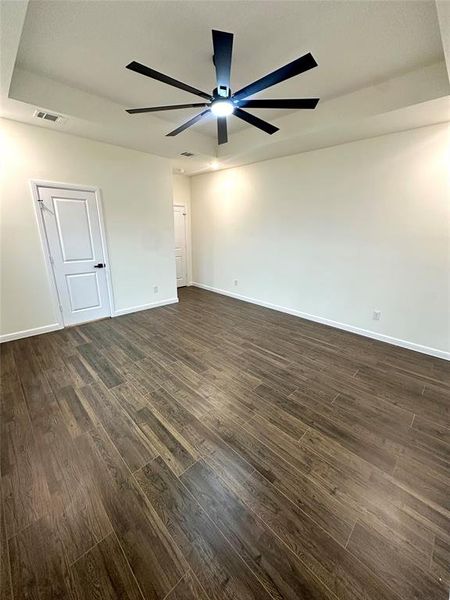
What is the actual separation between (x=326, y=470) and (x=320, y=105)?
387 centimetres

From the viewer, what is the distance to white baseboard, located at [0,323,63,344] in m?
Result: 3.45

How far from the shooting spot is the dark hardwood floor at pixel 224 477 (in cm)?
116

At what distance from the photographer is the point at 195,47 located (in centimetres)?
219

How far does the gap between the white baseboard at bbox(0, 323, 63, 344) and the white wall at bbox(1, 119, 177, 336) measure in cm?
5

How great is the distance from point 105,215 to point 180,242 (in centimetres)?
244

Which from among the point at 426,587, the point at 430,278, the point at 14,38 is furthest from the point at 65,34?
the point at 430,278

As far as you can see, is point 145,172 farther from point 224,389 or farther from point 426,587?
point 426,587

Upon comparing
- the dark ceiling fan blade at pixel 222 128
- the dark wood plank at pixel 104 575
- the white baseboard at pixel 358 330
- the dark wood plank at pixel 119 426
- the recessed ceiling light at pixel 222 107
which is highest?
the recessed ceiling light at pixel 222 107

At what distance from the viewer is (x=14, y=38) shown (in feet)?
5.82

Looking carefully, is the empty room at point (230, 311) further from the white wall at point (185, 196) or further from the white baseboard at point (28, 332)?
the white wall at point (185, 196)

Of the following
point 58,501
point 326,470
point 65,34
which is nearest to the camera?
point 58,501

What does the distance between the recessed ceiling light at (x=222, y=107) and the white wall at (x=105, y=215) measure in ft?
8.18

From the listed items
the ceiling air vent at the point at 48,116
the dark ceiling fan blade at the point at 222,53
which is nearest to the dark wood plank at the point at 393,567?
the dark ceiling fan blade at the point at 222,53

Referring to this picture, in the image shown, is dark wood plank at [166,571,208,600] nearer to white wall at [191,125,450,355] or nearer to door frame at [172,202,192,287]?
white wall at [191,125,450,355]
